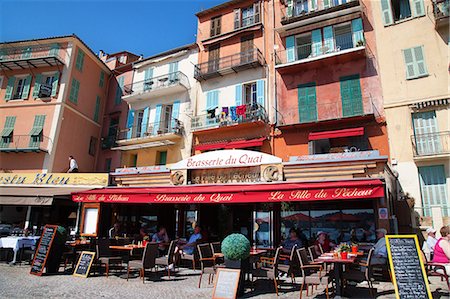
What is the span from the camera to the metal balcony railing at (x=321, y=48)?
1534 cm

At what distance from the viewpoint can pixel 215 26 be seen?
20.4 meters

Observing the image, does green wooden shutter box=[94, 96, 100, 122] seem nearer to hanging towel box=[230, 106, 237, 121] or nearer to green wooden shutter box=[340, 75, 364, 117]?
hanging towel box=[230, 106, 237, 121]

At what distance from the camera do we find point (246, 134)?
17.0m

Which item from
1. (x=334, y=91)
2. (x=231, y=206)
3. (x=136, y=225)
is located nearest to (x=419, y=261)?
(x=231, y=206)

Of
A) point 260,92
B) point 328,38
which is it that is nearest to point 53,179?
point 260,92

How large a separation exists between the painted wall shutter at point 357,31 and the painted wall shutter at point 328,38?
108cm

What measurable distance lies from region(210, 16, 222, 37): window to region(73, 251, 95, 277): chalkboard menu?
625 inches

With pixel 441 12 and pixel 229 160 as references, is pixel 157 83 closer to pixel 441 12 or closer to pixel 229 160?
pixel 229 160

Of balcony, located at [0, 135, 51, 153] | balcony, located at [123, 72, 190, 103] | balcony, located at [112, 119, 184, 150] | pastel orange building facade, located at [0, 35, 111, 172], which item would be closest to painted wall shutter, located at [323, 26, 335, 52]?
balcony, located at [123, 72, 190, 103]

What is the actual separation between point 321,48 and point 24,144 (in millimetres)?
19538

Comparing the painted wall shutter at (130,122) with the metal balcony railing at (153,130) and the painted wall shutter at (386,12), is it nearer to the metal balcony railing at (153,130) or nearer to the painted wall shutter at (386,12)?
the metal balcony railing at (153,130)

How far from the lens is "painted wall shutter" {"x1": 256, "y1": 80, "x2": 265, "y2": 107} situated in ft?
55.6

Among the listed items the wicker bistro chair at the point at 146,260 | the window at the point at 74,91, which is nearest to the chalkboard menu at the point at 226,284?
the wicker bistro chair at the point at 146,260

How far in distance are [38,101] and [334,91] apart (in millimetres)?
19405
